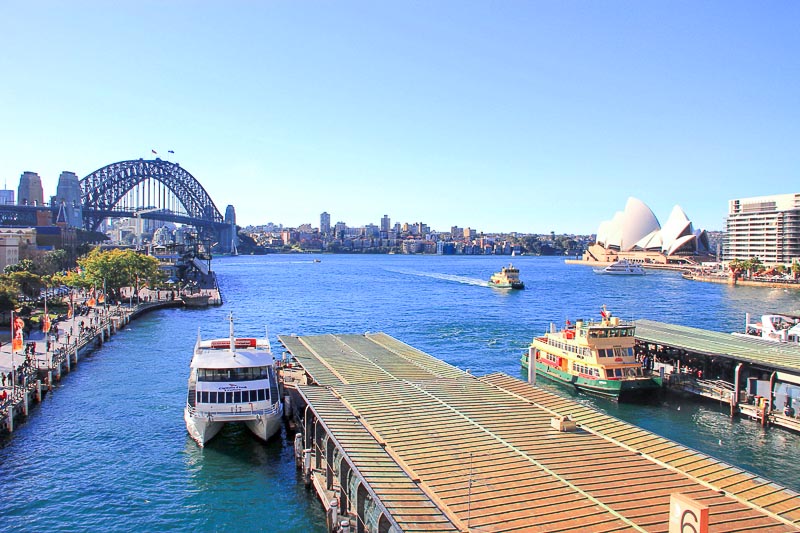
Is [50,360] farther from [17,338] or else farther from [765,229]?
[765,229]

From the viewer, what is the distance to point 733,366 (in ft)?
91.9

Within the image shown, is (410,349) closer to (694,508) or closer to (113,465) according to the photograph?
(113,465)

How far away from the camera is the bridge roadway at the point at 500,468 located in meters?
10.8

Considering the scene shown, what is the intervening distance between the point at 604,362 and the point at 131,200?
170 metres

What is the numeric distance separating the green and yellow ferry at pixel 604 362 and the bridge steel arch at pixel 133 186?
151739 millimetres

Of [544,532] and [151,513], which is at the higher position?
[544,532]

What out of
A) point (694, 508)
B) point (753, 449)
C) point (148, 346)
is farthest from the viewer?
point (148, 346)

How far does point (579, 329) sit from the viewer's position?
29094 mm

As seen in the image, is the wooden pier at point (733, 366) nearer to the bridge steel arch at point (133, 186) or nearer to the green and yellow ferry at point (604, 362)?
the green and yellow ferry at point (604, 362)

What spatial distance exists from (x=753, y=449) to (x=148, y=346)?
3212 cm

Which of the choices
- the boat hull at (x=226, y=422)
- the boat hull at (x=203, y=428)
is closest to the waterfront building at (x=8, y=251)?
the boat hull at (x=203, y=428)

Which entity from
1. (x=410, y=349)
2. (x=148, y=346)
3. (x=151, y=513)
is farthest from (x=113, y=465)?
(x=148, y=346)

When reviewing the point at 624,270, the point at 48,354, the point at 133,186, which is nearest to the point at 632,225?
the point at 624,270

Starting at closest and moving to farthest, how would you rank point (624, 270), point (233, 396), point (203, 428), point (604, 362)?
point (203, 428) < point (233, 396) < point (604, 362) < point (624, 270)
